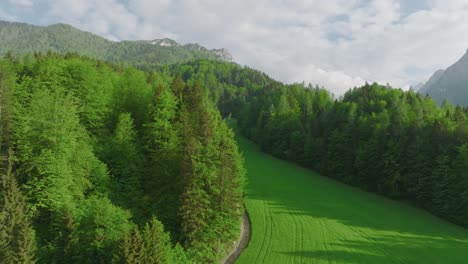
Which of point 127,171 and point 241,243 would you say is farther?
point 241,243

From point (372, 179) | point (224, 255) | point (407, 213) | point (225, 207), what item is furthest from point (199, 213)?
point (372, 179)

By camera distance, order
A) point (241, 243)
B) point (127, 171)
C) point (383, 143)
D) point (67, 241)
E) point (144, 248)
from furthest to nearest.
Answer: point (383, 143) < point (241, 243) < point (127, 171) < point (67, 241) < point (144, 248)

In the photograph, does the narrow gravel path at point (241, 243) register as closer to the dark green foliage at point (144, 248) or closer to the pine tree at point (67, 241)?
the dark green foliage at point (144, 248)

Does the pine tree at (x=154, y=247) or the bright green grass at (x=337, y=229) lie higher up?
the pine tree at (x=154, y=247)

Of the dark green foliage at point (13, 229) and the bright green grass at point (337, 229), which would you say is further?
the bright green grass at point (337, 229)

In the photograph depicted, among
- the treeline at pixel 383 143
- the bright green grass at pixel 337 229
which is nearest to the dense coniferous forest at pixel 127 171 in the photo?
the treeline at pixel 383 143

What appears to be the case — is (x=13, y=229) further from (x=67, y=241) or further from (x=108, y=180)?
(x=108, y=180)

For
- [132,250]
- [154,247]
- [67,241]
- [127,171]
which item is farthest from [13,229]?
[127,171]
